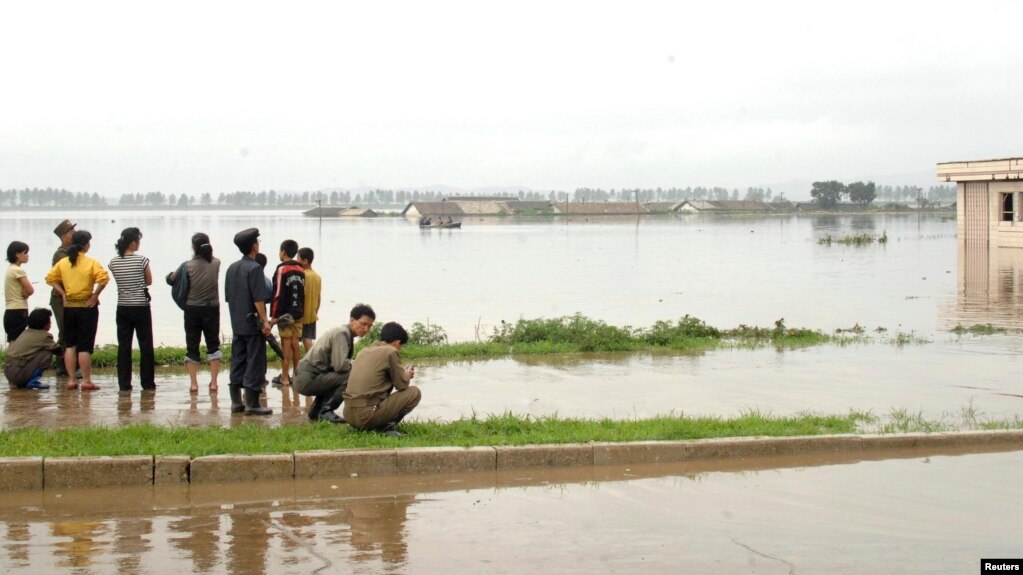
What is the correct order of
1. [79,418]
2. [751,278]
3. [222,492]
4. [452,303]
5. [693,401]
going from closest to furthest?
1. [222,492]
2. [79,418]
3. [693,401]
4. [452,303]
5. [751,278]

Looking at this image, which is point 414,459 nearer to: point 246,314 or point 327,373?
point 327,373

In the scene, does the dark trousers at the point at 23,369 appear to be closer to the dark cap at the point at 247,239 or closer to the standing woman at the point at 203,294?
the standing woman at the point at 203,294

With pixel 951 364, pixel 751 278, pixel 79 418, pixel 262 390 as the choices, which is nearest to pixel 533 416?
pixel 262 390

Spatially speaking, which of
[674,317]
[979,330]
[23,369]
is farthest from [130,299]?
[674,317]

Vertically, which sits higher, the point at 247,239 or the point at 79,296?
the point at 247,239

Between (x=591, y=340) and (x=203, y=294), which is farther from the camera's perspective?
(x=591, y=340)

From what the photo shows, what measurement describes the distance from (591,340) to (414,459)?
25.9ft

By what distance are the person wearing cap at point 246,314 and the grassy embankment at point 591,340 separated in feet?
12.2

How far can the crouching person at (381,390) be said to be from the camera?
854cm

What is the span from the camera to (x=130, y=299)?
1084 cm

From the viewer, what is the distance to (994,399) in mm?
11445

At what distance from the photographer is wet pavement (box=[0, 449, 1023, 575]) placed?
19.3ft

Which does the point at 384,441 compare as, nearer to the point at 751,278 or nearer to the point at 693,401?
the point at 693,401

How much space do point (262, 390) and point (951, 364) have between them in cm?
933
